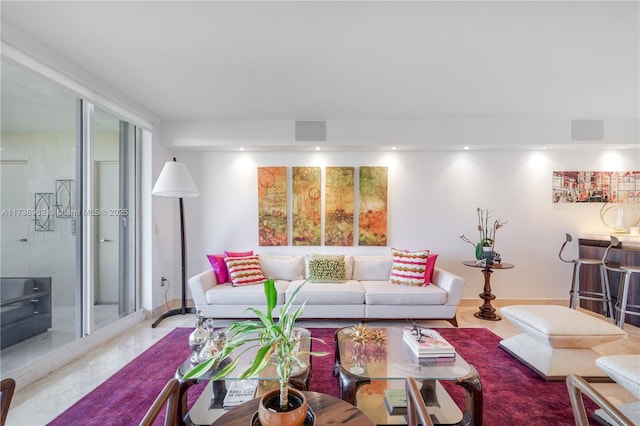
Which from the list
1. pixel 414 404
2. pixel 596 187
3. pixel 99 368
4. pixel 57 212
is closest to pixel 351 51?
pixel 414 404

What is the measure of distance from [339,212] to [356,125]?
1.28 m

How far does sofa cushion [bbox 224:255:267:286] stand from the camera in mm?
3715

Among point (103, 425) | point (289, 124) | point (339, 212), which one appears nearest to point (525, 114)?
point (339, 212)

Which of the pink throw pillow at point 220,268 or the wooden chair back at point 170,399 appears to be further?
the pink throw pillow at point 220,268

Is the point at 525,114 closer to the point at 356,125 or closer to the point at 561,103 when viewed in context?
the point at 561,103

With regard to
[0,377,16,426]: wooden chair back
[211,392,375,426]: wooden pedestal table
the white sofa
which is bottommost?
the white sofa

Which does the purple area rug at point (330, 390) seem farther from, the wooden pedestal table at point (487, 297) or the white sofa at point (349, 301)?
the wooden pedestal table at point (487, 297)

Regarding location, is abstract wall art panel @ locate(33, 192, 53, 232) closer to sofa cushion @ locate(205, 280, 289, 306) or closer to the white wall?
sofa cushion @ locate(205, 280, 289, 306)

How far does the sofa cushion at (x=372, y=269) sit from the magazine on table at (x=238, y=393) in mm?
2289

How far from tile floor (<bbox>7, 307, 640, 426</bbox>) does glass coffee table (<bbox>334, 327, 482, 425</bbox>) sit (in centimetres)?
136

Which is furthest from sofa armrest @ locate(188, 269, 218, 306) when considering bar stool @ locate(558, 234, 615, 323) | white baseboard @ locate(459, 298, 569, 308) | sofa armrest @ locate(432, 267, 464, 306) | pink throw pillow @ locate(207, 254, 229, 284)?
bar stool @ locate(558, 234, 615, 323)

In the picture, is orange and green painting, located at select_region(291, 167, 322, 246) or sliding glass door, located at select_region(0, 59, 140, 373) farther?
orange and green painting, located at select_region(291, 167, 322, 246)

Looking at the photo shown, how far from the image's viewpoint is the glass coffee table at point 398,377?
1.81 m

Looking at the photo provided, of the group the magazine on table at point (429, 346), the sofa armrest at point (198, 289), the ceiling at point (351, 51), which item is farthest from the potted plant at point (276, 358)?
the sofa armrest at point (198, 289)
